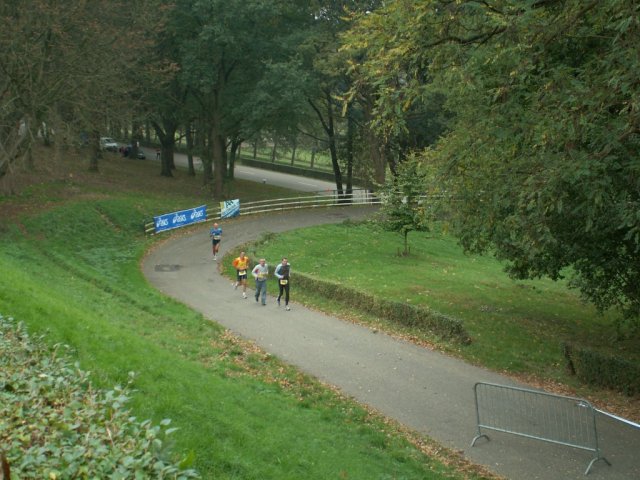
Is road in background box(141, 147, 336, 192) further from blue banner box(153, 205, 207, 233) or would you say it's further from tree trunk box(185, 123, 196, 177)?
blue banner box(153, 205, 207, 233)

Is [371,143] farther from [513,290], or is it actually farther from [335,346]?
[335,346]

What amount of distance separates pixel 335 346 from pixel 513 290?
10.9 metres

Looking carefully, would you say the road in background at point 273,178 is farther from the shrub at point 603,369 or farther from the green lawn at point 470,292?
the shrub at point 603,369

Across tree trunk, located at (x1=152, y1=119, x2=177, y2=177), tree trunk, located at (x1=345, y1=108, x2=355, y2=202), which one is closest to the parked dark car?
tree trunk, located at (x1=152, y1=119, x2=177, y2=177)

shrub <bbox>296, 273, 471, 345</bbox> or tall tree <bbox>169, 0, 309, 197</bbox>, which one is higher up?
tall tree <bbox>169, 0, 309, 197</bbox>

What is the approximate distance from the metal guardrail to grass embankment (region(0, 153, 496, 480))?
58.6 ft

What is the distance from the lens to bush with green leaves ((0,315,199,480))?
5.21m

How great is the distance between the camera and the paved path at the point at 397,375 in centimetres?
1097

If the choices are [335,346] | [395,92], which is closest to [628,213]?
[395,92]

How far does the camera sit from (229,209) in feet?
126

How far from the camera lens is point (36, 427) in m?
5.94

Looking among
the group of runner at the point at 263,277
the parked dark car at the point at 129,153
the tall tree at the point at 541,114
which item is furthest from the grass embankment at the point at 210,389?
the parked dark car at the point at 129,153

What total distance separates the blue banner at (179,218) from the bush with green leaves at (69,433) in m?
26.0

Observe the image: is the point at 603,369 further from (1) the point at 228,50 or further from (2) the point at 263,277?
(1) the point at 228,50
